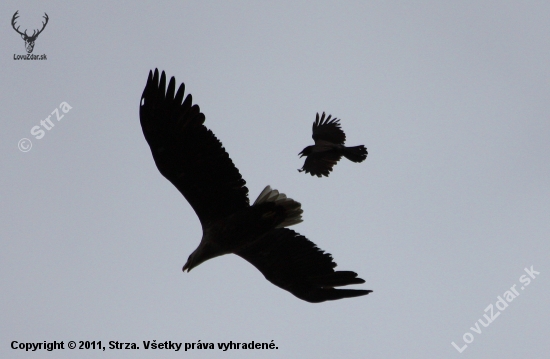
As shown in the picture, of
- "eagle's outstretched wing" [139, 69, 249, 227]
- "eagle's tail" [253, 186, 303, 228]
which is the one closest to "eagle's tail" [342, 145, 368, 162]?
"eagle's tail" [253, 186, 303, 228]

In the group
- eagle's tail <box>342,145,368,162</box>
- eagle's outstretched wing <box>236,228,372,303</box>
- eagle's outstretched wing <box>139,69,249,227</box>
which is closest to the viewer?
eagle's outstretched wing <box>139,69,249,227</box>

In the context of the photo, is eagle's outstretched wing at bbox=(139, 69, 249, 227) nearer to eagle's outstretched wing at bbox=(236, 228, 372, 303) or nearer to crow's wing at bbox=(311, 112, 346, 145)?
eagle's outstretched wing at bbox=(236, 228, 372, 303)

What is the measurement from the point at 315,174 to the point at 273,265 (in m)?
3.31

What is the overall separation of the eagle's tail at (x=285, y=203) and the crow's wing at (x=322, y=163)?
3.11 meters

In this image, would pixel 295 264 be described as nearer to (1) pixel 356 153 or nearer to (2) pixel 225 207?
(2) pixel 225 207

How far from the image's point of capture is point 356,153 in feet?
42.0

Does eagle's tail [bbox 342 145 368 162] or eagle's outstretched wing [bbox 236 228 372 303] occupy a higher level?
eagle's tail [bbox 342 145 368 162]

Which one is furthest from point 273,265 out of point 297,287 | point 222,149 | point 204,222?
point 222,149

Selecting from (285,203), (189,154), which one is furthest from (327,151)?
(189,154)

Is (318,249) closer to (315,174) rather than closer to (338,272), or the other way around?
(338,272)

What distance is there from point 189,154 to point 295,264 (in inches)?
90.8

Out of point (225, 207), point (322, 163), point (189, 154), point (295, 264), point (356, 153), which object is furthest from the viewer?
point (322, 163)

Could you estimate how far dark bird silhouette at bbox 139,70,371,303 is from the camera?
30.5ft

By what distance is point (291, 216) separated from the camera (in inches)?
399
